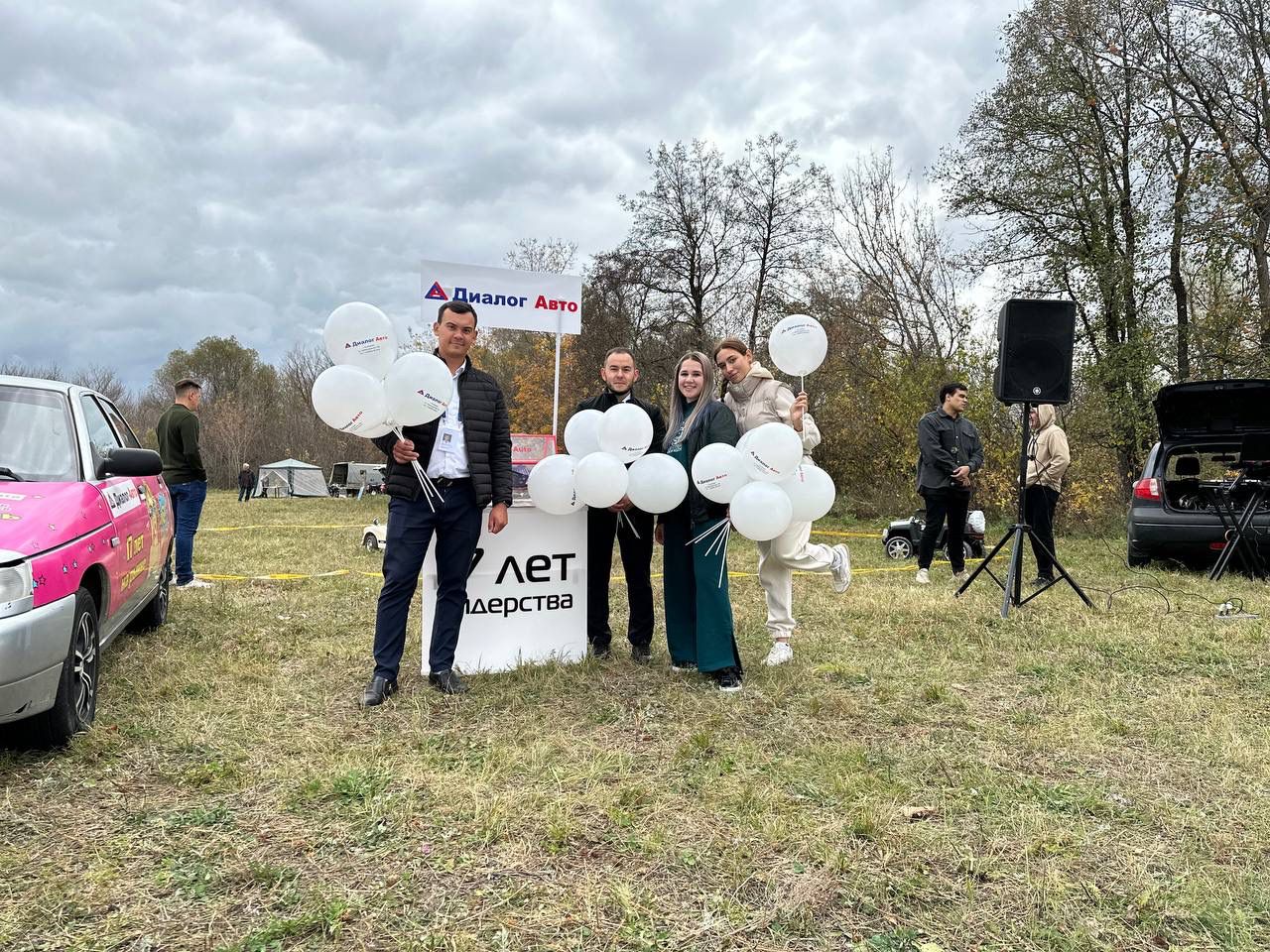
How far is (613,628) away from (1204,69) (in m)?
16.0

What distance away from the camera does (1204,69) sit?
1411 cm

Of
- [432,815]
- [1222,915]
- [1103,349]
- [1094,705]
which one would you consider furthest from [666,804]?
[1103,349]

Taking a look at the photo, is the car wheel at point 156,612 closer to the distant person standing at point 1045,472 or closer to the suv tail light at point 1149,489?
the distant person standing at point 1045,472

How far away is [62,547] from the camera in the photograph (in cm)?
294

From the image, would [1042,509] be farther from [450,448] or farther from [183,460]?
[183,460]

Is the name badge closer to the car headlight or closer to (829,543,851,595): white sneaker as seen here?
the car headlight

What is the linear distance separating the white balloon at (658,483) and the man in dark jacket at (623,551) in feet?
1.58

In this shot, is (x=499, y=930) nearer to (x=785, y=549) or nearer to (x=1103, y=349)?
(x=785, y=549)

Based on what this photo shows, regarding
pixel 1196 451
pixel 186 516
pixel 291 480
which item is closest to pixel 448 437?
pixel 186 516

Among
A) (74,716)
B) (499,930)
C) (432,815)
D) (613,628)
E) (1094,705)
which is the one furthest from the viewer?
(613,628)

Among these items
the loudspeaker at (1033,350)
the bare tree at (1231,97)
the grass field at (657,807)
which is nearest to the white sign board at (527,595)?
the grass field at (657,807)

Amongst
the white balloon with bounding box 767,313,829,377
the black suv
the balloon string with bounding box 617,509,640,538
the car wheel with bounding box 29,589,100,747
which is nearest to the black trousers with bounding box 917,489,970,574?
the black suv

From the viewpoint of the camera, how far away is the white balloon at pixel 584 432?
4184mm

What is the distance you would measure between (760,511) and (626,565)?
113cm
